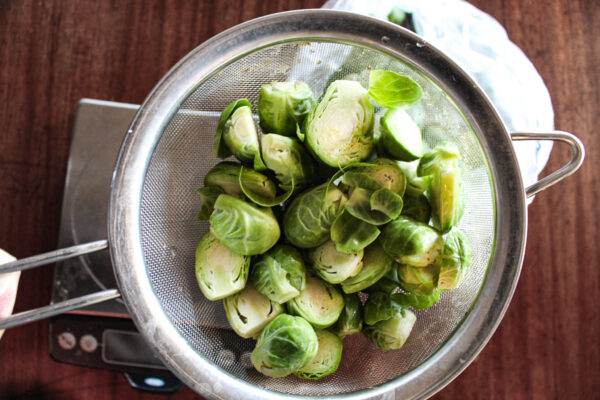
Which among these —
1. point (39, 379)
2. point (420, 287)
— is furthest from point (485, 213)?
point (39, 379)

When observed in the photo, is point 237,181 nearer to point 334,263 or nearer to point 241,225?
point 241,225

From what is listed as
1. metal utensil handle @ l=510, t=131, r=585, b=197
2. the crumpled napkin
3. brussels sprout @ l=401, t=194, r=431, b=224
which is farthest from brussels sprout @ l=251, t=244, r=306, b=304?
the crumpled napkin

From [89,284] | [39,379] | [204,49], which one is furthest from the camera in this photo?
[39,379]

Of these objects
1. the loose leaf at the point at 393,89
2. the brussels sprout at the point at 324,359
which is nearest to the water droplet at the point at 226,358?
the brussels sprout at the point at 324,359

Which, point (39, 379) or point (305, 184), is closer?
point (305, 184)

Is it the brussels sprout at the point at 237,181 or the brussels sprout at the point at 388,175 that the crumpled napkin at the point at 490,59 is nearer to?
the brussels sprout at the point at 388,175

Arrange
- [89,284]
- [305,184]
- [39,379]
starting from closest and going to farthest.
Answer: [305,184], [89,284], [39,379]

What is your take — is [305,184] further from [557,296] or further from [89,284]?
[557,296]
